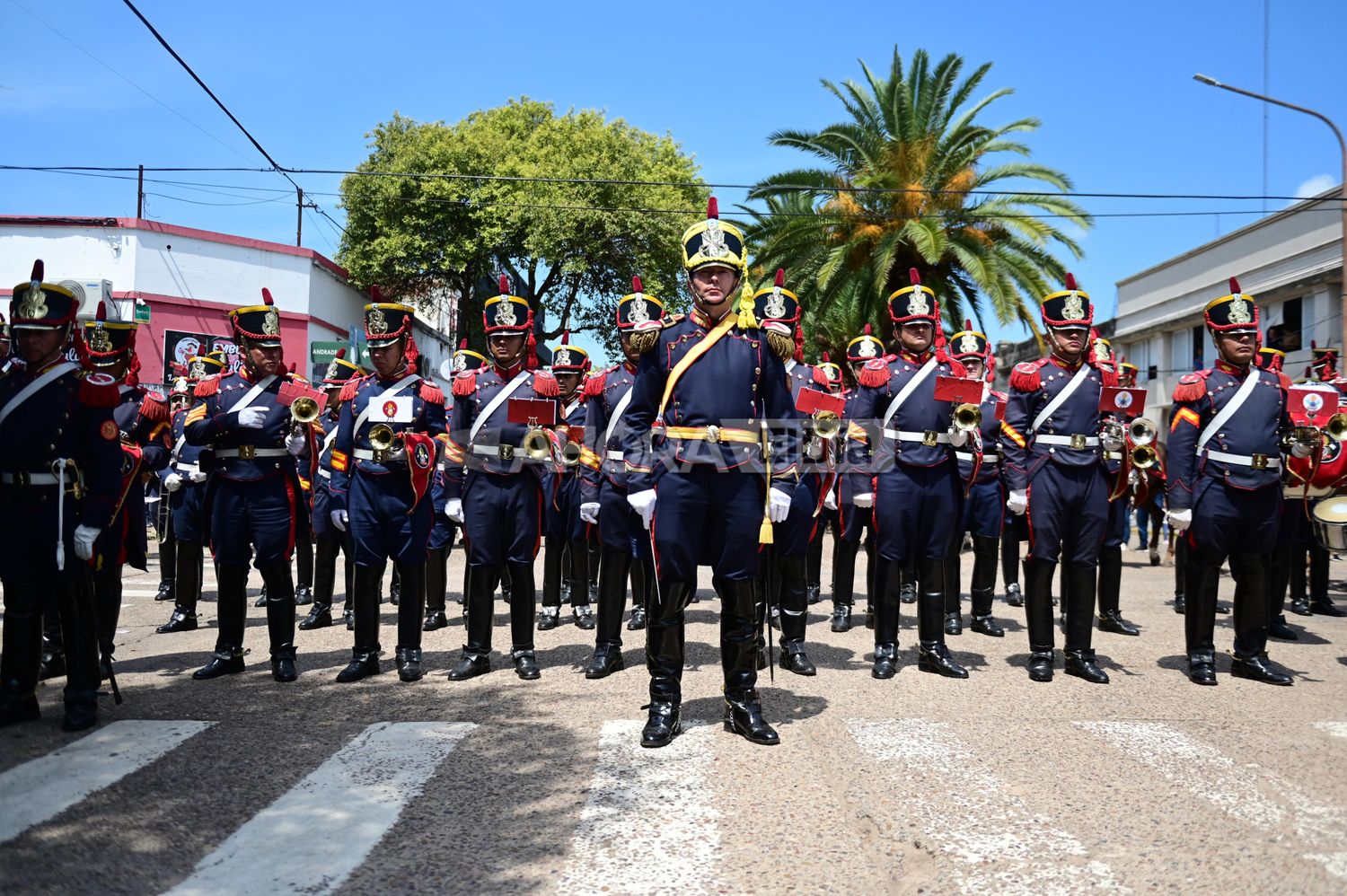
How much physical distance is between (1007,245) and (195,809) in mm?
20351

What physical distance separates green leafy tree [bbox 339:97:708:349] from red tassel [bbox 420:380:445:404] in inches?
1126

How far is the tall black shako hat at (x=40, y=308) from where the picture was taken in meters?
6.10

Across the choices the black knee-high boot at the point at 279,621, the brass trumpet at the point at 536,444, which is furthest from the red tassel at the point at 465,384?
the black knee-high boot at the point at 279,621

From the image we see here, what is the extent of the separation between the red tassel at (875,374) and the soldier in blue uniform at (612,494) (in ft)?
5.08

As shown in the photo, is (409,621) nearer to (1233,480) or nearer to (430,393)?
(430,393)

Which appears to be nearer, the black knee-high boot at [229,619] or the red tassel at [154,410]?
the black knee-high boot at [229,619]

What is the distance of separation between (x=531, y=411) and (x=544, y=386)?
285 mm

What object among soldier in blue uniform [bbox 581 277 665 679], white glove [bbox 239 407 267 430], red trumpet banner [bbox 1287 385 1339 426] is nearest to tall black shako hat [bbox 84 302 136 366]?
white glove [bbox 239 407 267 430]

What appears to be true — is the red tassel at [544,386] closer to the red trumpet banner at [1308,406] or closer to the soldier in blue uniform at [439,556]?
the soldier in blue uniform at [439,556]

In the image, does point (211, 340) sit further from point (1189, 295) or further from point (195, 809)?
point (1189, 295)

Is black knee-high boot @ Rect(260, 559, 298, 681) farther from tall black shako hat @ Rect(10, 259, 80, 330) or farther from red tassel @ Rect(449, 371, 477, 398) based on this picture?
tall black shako hat @ Rect(10, 259, 80, 330)

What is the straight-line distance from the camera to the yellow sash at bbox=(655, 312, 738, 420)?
5.73 meters

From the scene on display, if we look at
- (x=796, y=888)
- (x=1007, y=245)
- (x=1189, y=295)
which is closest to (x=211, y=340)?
(x=1007, y=245)

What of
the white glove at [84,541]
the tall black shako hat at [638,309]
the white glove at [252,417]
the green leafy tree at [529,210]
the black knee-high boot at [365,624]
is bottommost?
the black knee-high boot at [365,624]
